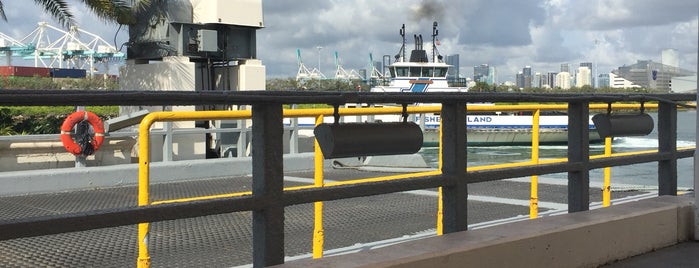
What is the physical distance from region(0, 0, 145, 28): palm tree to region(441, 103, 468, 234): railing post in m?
13.0

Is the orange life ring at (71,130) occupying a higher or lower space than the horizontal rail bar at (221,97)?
lower

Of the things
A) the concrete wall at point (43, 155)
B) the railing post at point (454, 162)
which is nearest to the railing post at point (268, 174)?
the railing post at point (454, 162)

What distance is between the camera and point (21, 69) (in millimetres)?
87188

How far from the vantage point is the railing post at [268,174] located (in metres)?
3.39

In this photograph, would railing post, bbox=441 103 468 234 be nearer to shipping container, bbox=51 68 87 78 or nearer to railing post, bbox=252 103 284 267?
railing post, bbox=252 103 284 267

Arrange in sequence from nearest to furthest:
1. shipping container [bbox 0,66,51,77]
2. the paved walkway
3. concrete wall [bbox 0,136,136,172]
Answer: the paved walkway < concrete wall [bbox 0,136,136,172] < shipping container [bbox 0,66,51,77]

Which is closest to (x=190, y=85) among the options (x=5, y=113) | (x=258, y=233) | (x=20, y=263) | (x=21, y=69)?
(x=5, y=113)

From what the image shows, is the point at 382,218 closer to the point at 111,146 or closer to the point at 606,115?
the point at 606,115

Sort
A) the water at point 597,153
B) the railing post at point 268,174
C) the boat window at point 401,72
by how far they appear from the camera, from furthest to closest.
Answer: the boat window at point 401,72 < the water at point 597,153 < the railing post at point 268,174

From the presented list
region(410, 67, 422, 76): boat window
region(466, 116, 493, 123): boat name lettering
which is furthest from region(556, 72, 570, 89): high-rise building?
region(466, 116, 493, 123): boat name lettering

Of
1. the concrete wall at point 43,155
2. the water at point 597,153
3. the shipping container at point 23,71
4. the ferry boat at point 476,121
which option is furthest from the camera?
the shipping container at point 23,71

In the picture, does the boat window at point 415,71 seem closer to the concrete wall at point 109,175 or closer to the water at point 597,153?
the water at point 597,153

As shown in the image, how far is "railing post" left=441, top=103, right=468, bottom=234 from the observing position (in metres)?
4.25

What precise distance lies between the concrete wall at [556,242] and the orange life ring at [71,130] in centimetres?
793
